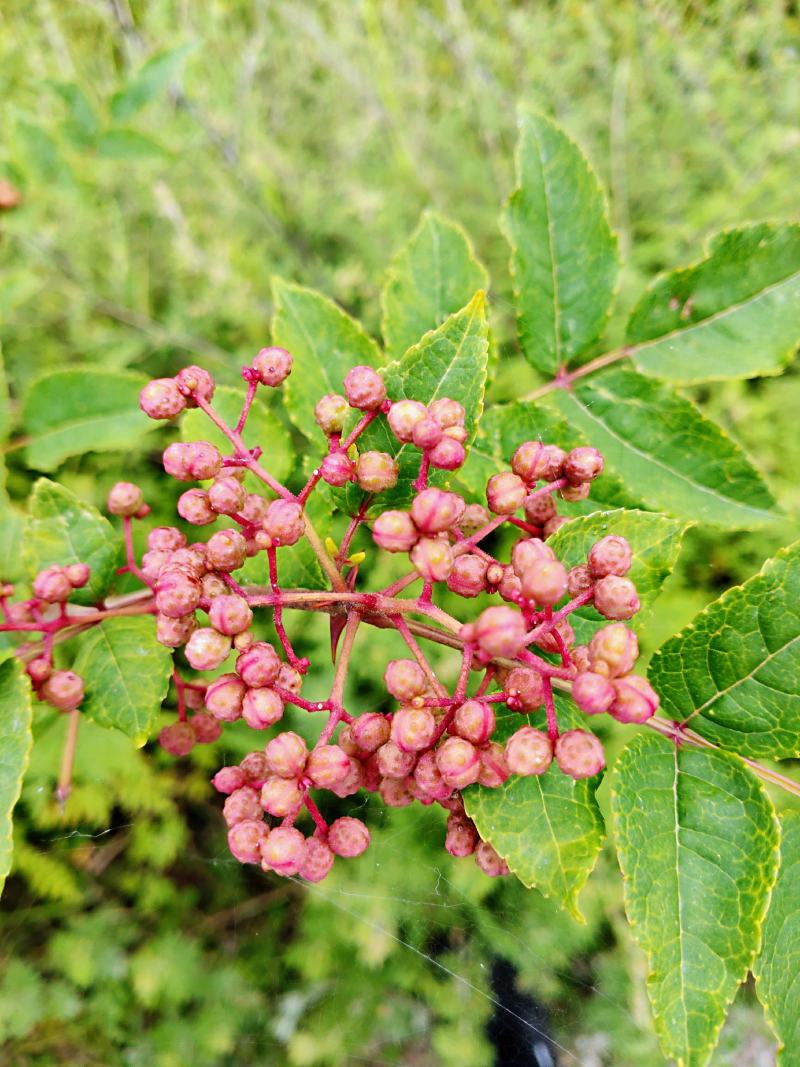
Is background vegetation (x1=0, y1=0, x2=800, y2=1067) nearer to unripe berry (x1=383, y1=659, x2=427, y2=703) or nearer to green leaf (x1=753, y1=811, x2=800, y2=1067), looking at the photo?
green leaf (x1=753, y1=811, x2=800, y2=1067)

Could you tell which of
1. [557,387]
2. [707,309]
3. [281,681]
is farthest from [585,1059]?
[707,309]

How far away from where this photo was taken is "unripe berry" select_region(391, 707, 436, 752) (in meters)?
1.16

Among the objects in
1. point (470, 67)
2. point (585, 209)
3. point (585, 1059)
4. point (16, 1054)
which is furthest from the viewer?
point (470, 67)

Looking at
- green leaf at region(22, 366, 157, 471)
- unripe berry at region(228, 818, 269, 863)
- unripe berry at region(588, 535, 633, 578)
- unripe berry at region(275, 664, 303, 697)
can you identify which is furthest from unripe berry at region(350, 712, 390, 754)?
green leaf at region(22, 366, 157, 471)

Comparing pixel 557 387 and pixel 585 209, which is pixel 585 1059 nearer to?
pixel 557 387

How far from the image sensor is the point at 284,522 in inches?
47.6

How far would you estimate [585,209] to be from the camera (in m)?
1.79

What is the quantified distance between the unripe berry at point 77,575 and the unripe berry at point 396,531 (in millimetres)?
741

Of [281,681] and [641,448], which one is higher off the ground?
[641,448]

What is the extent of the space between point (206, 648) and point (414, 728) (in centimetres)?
35

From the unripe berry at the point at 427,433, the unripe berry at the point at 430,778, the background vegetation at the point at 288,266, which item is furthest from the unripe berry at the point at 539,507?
the background vegetation at the point at 288,266

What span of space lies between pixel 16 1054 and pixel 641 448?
378cm

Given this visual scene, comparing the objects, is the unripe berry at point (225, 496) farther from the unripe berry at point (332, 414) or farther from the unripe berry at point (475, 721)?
the unripe berry at point (475, 721)

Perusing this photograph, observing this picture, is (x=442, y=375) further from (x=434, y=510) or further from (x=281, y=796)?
(x=281, y=796)
